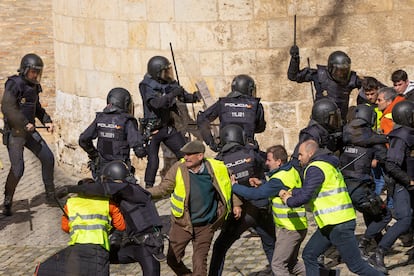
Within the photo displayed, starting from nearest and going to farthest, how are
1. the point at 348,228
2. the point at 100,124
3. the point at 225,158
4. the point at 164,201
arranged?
1. the point at 348,228
2. the point at 225,158
3. the point at 100,124
4. the point at 164,201

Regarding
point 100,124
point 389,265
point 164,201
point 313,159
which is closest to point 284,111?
point 164,201

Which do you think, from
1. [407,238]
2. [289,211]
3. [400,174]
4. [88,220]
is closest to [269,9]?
[407,238]

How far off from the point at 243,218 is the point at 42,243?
328 centimetres

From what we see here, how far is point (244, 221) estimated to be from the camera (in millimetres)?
10805

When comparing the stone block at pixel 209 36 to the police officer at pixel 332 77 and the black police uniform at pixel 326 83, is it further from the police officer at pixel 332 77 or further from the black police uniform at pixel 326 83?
the black police uniform at pixel 326 83

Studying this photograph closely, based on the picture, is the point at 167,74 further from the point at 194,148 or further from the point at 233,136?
the point at 194,148

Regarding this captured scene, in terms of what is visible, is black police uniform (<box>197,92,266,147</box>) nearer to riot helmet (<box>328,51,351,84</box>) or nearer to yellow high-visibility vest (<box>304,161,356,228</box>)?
riot helmet (<box>328,51,351,84</box>)

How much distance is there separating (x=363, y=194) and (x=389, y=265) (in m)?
0.80

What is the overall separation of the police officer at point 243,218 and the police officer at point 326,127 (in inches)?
33.6

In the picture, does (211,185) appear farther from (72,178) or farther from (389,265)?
(72,178)

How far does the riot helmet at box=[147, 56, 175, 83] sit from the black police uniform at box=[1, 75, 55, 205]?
1.57 metres

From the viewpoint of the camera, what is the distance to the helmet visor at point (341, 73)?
43.5ft

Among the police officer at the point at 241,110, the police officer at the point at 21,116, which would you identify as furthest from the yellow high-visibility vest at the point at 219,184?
the police officer at the point at 21,116

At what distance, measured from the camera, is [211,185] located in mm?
10406
